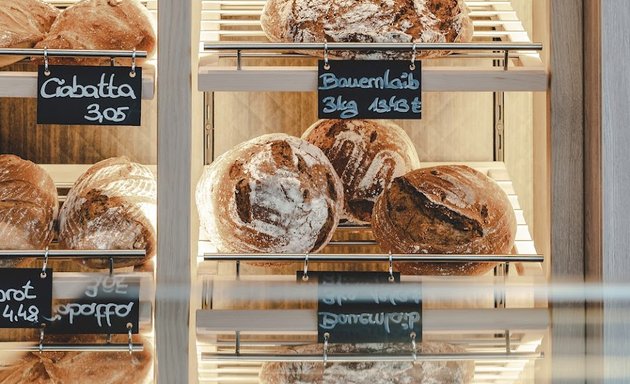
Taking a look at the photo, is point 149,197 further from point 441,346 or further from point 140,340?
point 441,346

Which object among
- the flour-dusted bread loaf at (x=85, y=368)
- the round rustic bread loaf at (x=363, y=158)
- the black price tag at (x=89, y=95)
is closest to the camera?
the black price tag at (x=89, y=95)

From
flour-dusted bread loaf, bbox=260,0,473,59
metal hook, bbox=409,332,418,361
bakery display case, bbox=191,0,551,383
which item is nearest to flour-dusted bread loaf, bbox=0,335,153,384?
bakery display case, bbox=191,0,551,383

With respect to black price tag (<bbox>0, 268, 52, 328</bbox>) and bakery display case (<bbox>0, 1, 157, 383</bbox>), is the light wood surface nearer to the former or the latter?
bakery display case (<bbox>0, 1, 157, 383</bbox>)

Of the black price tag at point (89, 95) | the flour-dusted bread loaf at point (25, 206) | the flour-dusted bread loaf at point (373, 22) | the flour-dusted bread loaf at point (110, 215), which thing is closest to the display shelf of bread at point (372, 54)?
the flour-dusted bread loaf at point (373, 22)

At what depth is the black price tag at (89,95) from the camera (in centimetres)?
134

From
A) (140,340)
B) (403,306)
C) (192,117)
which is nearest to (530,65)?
(403,306)

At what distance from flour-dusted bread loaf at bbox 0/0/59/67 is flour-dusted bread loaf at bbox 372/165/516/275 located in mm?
736

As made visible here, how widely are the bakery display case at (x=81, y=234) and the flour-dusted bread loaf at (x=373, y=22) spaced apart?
0.29m

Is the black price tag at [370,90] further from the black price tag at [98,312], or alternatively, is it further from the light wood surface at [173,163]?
the black price tag at [98,312]

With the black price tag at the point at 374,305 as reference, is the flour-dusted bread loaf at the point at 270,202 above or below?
above

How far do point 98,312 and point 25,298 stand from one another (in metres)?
0.12

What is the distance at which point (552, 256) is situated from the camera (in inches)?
54.9

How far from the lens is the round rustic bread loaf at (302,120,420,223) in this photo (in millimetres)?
1605

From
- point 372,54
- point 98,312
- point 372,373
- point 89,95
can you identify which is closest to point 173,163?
point 89,95
